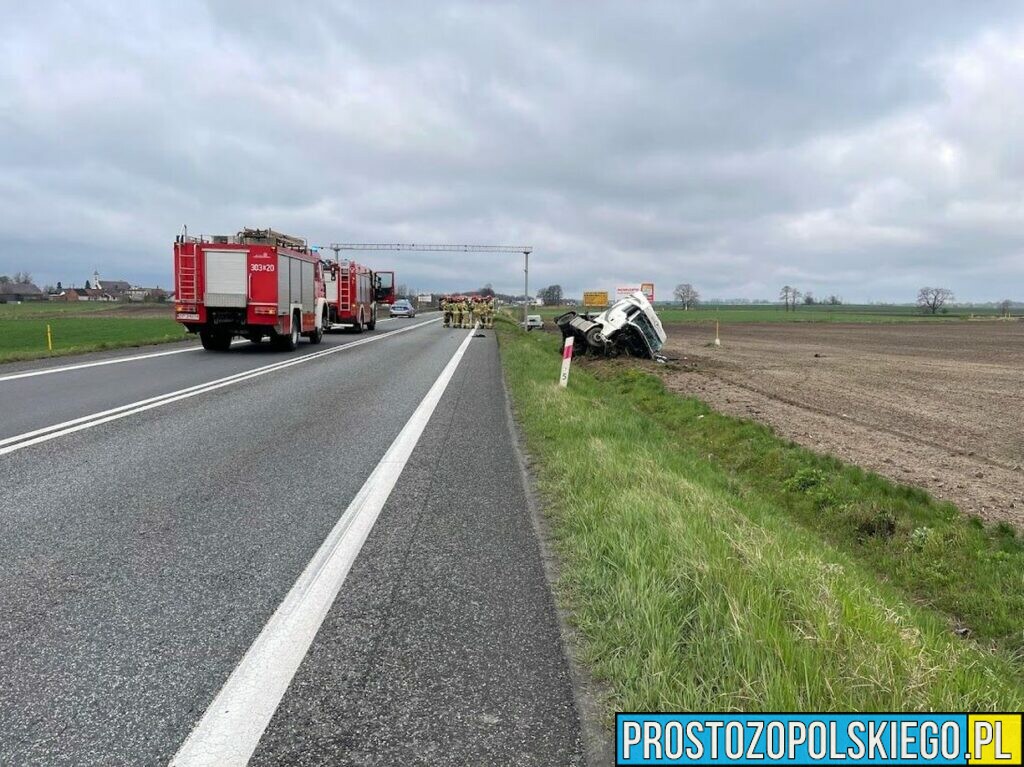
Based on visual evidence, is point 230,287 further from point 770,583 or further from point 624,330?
point 770,583

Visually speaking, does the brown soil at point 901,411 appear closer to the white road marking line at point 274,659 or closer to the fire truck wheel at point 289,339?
the white road marking line at point 274,659

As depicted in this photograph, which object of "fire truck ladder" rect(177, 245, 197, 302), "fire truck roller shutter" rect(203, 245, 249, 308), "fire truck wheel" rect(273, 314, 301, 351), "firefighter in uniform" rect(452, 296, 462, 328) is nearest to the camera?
"fire truck ladder" rect(177, 245, 197, 302)

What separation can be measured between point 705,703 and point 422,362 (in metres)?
16.6

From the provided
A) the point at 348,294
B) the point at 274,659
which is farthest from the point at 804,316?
the point at 274,659

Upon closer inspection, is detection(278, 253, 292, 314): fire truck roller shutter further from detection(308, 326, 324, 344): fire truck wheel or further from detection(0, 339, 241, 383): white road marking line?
detection(308, 326, 324, 344): fire truck wheel

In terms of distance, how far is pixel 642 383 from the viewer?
1717cm

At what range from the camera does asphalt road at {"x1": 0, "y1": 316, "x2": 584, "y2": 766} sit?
2596mm

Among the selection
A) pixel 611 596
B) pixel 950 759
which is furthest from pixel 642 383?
pixel 950 759

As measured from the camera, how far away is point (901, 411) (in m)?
13.0

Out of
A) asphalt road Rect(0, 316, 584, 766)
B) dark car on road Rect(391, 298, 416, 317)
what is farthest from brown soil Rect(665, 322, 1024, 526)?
dark car on road Rect(391, 298, 416, 317)

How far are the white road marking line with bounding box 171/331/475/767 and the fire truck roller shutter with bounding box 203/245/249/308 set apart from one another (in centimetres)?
1578

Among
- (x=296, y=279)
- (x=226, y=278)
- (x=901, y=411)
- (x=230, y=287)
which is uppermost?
(x=296, y=279)

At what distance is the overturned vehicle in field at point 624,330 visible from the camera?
23.5 metres

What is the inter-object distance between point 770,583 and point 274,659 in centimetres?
246
